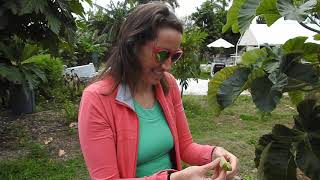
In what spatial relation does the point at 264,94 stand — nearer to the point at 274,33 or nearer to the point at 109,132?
the point at 109,132

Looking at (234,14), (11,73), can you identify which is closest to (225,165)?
(234,14)

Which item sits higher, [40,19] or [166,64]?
[40,19]

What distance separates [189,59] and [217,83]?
21.3ft

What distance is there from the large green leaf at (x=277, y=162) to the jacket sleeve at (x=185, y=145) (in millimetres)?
371

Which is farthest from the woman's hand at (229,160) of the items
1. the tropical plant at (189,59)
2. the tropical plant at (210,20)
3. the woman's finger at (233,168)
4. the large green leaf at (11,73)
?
the tropical plant at (210,20)

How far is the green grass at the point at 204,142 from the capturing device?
182 inches

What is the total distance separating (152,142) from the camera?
5.74 feet

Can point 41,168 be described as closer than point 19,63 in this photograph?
No

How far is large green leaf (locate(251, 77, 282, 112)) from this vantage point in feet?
6.04

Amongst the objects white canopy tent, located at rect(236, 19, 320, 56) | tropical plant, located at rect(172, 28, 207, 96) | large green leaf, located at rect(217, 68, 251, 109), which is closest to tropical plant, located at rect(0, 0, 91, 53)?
large green leaf, located at rect(217, 68, 251, 109)

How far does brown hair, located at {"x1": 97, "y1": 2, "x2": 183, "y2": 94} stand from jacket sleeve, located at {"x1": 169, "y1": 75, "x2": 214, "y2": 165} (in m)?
0.26

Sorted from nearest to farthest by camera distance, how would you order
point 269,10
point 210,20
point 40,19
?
point 269,10 < point 40,19 < point 210,20

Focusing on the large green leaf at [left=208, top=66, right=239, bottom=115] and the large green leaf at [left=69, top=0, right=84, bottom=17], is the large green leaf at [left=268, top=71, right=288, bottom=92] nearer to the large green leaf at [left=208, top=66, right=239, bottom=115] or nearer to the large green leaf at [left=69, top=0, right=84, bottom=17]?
the large green leaf at [left=208, top=66, right=239, bottom=115]

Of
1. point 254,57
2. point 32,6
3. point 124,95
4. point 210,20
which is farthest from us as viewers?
point 210,20
